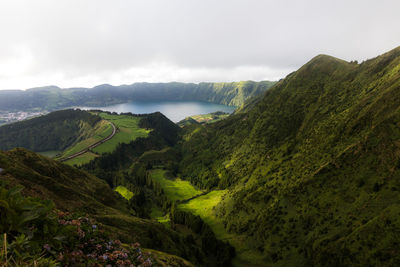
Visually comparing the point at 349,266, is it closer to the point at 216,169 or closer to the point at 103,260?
the point at 103,260

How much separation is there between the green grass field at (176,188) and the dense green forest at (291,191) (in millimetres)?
1636

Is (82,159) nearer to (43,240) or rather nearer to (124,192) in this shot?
(124,192)

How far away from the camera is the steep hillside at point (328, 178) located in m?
50.3

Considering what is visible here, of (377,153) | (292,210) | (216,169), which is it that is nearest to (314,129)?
(377,153)

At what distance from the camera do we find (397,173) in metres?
55.1

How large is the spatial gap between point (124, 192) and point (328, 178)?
116350 millimetres

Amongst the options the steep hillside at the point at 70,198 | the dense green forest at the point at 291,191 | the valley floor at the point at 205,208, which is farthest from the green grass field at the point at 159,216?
the steep hillside at the point at 70,198

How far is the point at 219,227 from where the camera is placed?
97750 mm

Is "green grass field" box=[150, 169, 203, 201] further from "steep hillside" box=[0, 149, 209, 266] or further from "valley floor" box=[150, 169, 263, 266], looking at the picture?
"steep hillside" box=[0, 149, 209, 266]

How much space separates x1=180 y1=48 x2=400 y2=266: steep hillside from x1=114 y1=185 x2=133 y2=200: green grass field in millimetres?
58255

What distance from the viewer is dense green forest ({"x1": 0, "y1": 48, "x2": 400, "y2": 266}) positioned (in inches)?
1864

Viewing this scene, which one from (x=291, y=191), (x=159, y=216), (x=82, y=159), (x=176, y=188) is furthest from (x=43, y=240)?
(x=82, y=159)

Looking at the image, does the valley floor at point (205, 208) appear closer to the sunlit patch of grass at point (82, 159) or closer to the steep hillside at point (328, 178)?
the steep hillside at point (328, 178)

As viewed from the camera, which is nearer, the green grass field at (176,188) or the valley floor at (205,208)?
the valley floor at (205,208)
